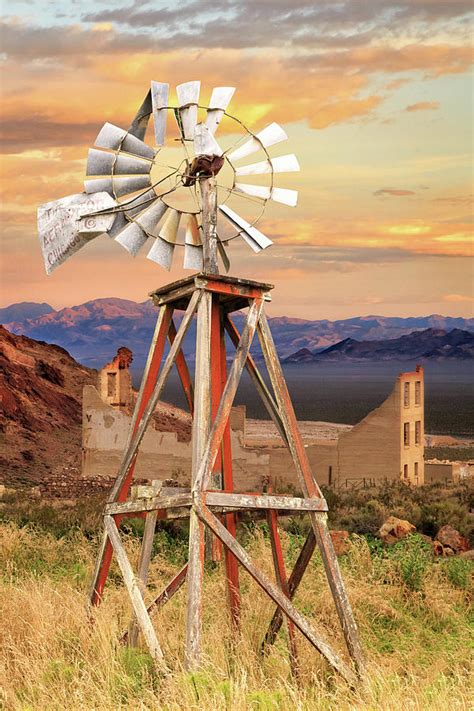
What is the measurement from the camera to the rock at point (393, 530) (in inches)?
542

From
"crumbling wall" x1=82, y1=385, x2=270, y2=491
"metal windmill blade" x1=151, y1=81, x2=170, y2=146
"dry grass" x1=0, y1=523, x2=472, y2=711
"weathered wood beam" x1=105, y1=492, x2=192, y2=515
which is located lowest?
"dry grass" x1=0, y1=523, x2=472, y2=711

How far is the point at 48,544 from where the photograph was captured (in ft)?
42.7

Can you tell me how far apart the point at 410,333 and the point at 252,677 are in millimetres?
98938

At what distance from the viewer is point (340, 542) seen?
40.2 ft

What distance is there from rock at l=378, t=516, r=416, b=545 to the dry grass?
6.67 ft

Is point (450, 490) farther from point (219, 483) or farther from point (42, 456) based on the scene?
point (42, 456)

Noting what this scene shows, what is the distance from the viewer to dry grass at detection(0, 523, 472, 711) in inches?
252

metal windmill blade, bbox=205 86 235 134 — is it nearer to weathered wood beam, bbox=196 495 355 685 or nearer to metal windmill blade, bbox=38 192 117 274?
metal windmill blade, bbox=38 192 117 274

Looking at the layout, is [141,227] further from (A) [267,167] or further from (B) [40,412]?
(B) [40,412]

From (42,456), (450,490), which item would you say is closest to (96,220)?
(450,490)

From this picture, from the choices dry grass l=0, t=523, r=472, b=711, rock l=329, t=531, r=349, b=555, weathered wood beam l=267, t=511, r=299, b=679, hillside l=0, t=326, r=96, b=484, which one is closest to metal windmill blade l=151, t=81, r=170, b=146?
weathered wood beam l=267, t=511, r=299, b=679

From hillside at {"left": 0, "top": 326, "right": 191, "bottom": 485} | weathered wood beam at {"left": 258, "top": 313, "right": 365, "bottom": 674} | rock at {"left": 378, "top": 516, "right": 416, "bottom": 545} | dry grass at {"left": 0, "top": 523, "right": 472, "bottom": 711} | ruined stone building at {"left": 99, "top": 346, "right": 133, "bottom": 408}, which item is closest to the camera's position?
dry grass at {"left": 0, "top": 523, "right": 472, "bottom": 711}

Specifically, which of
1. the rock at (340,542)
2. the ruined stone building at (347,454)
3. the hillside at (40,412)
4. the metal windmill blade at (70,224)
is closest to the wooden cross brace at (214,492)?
the metal windmill blade at (70,224)

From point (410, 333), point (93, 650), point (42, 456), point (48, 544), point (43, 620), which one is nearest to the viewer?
point (93, 650)
